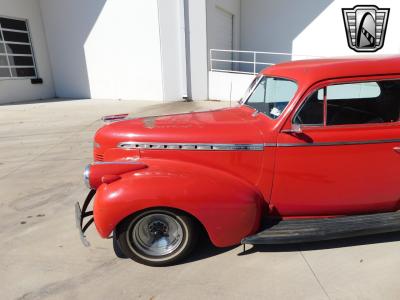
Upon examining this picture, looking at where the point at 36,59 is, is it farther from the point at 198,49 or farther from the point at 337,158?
the point at 337,158

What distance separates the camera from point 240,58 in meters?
15.2

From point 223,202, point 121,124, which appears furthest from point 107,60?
point 223,202

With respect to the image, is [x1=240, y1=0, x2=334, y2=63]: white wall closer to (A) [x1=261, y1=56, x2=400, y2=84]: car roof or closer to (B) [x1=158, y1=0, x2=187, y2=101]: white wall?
(B) [x1=158, y1=0, x2=187, y2=101]: white wall

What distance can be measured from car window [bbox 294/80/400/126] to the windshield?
0.21 m

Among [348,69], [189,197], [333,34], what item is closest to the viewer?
[189,197]

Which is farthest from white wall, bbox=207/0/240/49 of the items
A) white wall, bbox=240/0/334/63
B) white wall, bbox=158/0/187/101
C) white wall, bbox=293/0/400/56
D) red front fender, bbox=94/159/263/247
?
red front fender, bbox=94/159/263/247

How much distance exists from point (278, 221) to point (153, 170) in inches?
49.7

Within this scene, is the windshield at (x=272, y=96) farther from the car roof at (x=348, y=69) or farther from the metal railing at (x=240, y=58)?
the metal railing at (x=240, y=58)

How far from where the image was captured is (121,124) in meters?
3.17

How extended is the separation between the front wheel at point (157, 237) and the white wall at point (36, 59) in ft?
41.5

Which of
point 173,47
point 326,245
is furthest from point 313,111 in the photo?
point 173,47

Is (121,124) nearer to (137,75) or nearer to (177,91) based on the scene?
(177,91)

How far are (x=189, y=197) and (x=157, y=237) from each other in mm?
567

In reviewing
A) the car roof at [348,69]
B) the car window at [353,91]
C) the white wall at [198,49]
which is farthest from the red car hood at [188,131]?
the white wall at [198,49]
